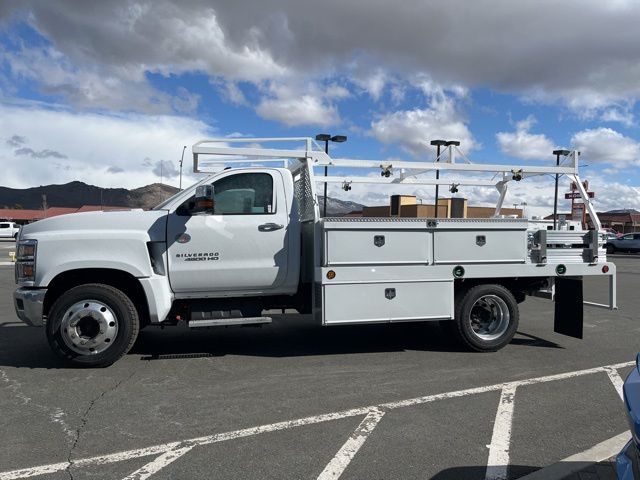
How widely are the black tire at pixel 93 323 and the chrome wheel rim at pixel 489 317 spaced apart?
13.3 feet

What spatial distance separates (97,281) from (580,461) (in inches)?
194

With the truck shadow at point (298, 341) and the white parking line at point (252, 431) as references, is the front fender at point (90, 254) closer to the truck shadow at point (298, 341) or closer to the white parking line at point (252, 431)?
the truck shadow at point (298, 341)

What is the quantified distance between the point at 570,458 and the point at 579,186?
494 centimetres

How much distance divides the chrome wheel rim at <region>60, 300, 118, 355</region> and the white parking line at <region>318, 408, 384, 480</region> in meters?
2.97

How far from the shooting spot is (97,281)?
19.6ft

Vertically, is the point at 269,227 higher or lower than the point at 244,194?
lower

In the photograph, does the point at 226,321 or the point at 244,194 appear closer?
the point at 226,321

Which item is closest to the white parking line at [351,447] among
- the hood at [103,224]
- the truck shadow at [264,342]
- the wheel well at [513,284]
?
the truck shadow at [264,342]

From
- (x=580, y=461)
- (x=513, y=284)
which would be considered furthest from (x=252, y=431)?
(x=513, y=284)

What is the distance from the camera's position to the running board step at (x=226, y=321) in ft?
19.9

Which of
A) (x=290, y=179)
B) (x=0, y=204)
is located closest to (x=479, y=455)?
(x=290, y=179)

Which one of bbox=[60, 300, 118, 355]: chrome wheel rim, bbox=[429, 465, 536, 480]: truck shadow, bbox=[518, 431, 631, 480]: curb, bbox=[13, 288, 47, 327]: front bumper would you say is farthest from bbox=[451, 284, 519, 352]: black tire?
bbox=[13, 288, 47, 327]: front bumper

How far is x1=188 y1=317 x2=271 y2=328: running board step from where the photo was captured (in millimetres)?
6055

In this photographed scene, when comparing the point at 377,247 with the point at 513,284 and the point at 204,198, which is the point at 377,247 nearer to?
the point at 204,198
